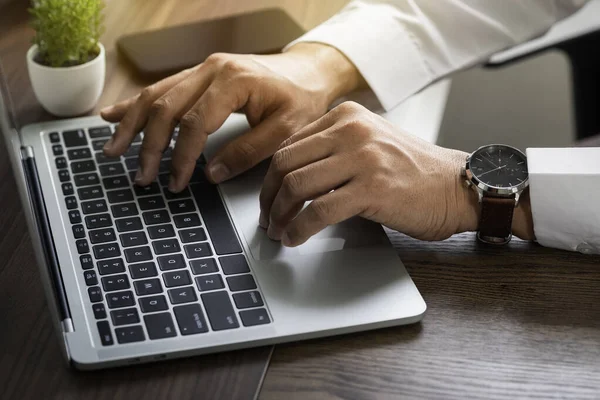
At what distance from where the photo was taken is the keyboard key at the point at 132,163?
3.13 ft

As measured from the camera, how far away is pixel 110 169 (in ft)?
3.11

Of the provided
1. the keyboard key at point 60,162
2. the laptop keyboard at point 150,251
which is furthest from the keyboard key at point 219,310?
the keyboard key at point 60,162

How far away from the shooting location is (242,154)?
926mm

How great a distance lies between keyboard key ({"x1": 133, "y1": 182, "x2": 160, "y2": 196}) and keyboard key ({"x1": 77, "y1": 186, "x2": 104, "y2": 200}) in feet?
0.13

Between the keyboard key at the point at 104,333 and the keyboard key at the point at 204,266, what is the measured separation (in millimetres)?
103

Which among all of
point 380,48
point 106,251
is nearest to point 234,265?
point 106,251

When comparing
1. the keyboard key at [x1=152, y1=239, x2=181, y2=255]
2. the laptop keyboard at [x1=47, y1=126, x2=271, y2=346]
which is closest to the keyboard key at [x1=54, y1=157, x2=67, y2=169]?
the laptop keyboard at [x1=47, y1=126, x2=271, y2=346]

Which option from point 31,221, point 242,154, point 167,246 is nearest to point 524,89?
point 242,154

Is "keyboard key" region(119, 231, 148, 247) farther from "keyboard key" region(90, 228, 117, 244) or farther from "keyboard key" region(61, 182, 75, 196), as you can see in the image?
"keyboard key" region(61, 182, 75, 196)

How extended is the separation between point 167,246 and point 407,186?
248 mm

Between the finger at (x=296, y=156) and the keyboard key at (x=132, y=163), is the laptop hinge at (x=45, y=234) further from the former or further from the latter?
the finger at (x=296, y=156)

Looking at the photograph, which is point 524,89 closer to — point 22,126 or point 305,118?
point 305,118

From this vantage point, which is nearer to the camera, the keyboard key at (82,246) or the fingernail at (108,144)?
the keyboard key at (82,246)

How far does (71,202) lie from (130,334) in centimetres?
24
